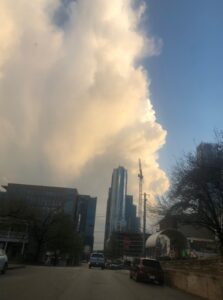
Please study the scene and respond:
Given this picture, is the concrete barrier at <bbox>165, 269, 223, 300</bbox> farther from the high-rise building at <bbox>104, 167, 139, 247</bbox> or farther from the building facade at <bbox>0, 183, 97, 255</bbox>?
the high-rise building at <bbox>104, 167, 139, 247</bbox>

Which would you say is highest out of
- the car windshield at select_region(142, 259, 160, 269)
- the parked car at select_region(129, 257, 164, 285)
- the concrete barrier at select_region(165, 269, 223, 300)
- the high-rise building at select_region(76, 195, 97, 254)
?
the high-rise building at select_region(76, 195, 97, 254)

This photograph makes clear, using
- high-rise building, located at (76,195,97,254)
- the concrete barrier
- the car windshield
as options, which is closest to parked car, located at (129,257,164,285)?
the car windshield

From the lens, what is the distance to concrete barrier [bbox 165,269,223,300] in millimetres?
18078

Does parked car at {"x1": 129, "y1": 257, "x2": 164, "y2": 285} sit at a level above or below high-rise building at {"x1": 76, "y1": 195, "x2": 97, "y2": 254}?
below

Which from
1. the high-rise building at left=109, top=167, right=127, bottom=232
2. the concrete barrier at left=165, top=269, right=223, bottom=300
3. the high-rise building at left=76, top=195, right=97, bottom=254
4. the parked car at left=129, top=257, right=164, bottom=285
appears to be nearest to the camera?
the concrete barrier at left=165, top=269, right=223, bottom=300

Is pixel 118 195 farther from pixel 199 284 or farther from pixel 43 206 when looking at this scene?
pixel 199 284

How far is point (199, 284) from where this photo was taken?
20625 millimetres

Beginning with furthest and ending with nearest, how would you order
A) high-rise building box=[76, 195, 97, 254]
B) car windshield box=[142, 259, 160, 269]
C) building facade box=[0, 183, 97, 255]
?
1. high-rise building box=[76, 195, 97, 254]
2. building facade box=[0, 183, 97, 255]
3. car windshield box=[142, 259, 160, 269]

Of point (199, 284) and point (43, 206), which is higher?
point (43, 206)

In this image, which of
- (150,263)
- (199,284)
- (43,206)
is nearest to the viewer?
(199,284)

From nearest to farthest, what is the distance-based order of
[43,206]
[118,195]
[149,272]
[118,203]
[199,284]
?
[199,284]
[149,272]
[43,206]
[118,203]
[118,195]

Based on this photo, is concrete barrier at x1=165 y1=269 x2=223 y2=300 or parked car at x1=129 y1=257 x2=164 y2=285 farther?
parked car at x1=129 y1=257 x2=164 y2=285

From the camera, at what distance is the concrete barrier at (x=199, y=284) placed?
1808cm

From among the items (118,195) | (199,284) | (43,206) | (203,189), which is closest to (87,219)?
(118,195)
